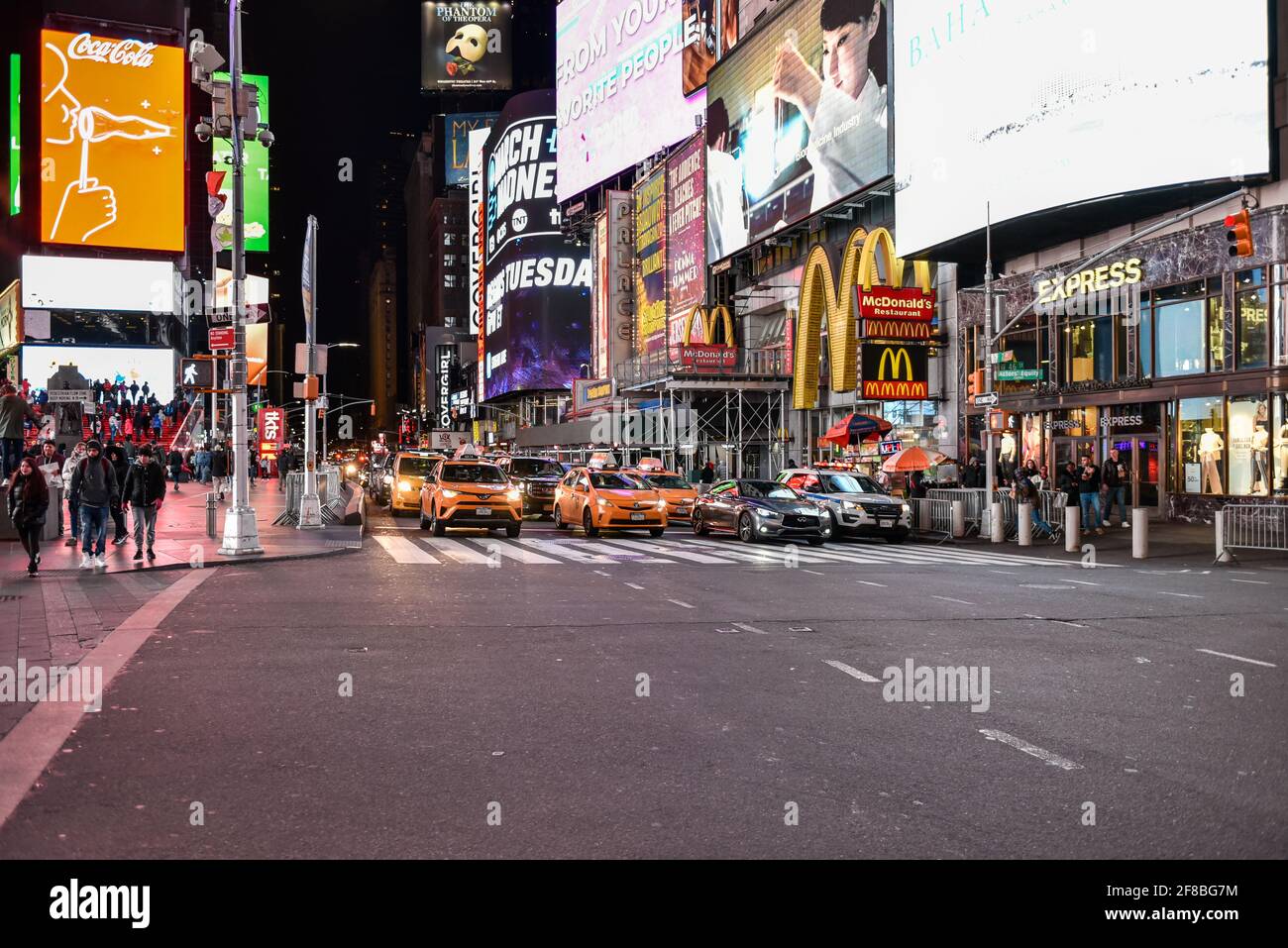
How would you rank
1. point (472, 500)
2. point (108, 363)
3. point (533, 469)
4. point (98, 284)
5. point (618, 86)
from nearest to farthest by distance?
point (472, 500) → point (533, 469) → point (618, 86) → point (98, 284) → point (108, 363)

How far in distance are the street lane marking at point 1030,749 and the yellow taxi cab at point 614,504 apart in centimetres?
1926

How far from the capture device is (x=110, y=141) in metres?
78.1

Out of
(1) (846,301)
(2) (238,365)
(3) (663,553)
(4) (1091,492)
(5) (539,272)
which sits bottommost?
(3) (663,553)

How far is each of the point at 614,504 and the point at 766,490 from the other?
11.6ft

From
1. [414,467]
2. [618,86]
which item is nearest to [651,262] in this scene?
[618,86]

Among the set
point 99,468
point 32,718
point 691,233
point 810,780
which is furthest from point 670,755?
point 691,233

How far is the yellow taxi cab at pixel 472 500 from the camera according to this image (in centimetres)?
2483

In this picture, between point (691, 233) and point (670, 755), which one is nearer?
point (670, 755)

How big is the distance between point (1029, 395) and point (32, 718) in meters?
32.0

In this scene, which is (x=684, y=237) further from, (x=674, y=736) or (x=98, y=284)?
(x=674, y=736)
